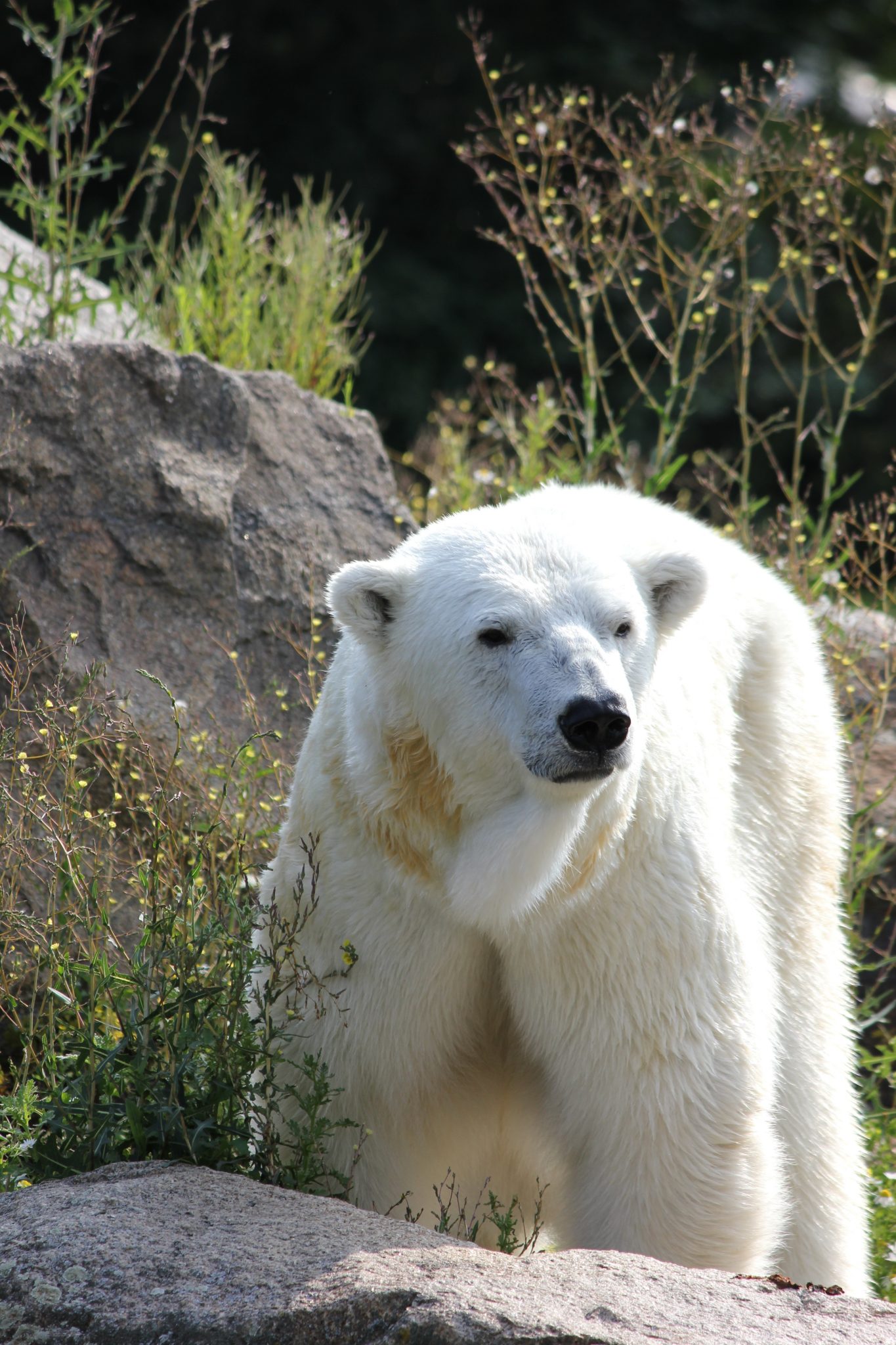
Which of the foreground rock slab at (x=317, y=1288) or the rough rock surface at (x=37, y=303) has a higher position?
the rough rock surface at (x=37, y=303)

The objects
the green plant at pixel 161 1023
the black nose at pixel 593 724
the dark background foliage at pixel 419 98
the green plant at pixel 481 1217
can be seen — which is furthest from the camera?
the dark background foliage at pixel 419 98

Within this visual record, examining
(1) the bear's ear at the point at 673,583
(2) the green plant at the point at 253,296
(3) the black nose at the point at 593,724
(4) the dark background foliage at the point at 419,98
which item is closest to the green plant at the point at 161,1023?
(3) the black nose at the point at 593,724

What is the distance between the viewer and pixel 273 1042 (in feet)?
9.91

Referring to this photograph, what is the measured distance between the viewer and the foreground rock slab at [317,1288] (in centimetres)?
221

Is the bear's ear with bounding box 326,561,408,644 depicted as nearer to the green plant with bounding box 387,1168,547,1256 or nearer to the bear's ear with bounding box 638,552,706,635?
the bear's ear with bounding box 638,552,706,635

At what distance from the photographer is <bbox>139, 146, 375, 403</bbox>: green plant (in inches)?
220

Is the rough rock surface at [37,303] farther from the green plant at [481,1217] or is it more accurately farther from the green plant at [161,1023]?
the green plant at [481,1217]

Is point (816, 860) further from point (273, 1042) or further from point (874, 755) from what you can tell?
point (874, 755)

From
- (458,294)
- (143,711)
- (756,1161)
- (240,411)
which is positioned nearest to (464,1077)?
(756,1161)

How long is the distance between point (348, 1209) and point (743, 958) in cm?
90

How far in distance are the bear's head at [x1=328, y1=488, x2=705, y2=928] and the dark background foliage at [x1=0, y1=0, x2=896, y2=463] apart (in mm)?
9689

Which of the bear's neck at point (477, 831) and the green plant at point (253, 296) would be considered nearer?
the bear's neck at point (477, 831)

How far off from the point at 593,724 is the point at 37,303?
3334 mm

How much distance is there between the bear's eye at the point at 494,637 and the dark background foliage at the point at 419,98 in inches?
389
